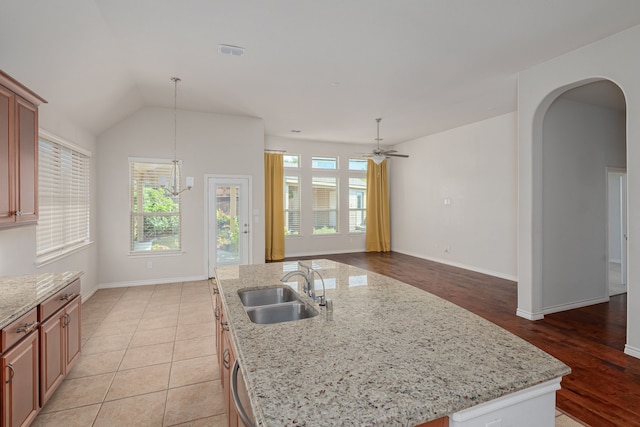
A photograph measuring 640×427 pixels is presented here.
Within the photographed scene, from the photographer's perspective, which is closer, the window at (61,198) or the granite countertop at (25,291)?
the granite countertop at (25,291)

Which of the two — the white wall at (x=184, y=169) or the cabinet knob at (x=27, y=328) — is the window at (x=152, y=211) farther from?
the cabinet knob at (x=27, y=328)

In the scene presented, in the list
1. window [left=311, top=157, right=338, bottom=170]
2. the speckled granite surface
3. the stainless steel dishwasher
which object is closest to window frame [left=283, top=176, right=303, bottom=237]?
window [left=311, top=157, right=338, bottom=170]

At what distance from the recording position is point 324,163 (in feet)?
28.4

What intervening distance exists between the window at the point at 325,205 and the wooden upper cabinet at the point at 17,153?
6.28 metres

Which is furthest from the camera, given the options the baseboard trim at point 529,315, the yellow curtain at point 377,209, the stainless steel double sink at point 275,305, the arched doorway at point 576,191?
the yellow curtain at point 377,209

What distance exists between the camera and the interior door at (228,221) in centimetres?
591

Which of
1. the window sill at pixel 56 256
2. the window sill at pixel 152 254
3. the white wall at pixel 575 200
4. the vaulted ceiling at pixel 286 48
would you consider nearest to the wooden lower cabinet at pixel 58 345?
the window sill at pixel 56 256

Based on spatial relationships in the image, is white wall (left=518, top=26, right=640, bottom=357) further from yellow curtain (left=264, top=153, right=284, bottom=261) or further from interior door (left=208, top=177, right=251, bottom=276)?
yellow curtain (left=264, top=153, right=284, bottom=261)

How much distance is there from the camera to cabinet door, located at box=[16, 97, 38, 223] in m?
2.40

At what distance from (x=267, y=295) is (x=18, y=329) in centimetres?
136

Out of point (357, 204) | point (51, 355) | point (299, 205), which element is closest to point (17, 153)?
point (51, 355)

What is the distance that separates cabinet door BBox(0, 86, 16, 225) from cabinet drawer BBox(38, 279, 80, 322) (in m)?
0.62

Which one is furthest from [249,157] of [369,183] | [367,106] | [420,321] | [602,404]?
[602,404]

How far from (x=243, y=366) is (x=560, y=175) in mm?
4711
